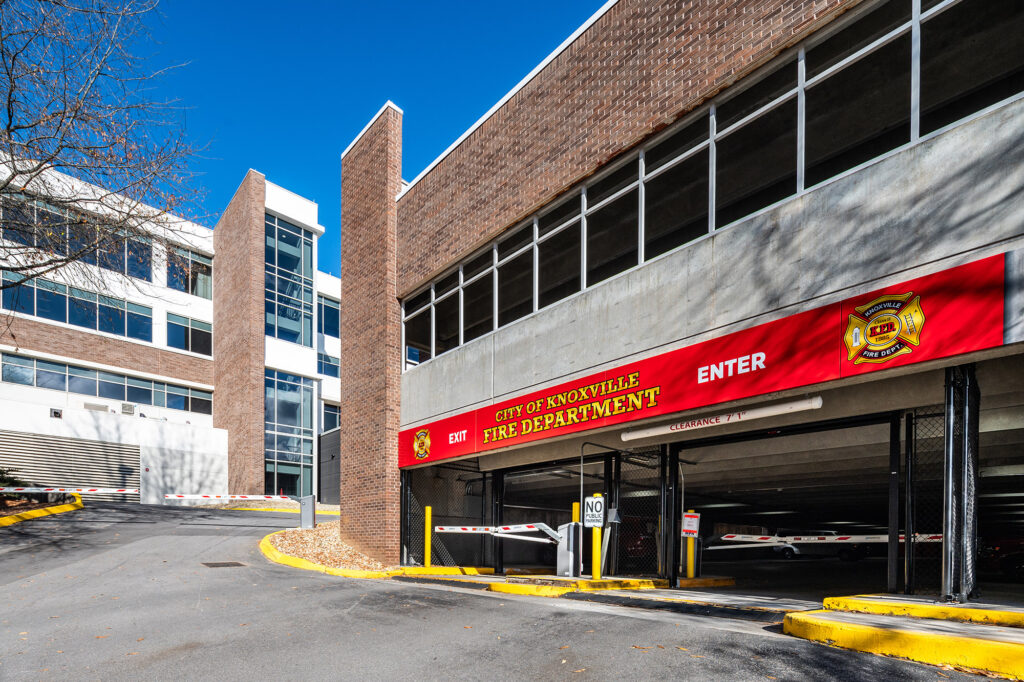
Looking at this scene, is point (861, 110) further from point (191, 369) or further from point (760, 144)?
point (191, 369)

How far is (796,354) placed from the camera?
31.9ft

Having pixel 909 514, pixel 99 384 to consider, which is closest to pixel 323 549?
pixel 909 514

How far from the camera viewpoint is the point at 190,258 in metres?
39.7

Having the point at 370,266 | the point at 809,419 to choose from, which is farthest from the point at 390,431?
the point at 809,419

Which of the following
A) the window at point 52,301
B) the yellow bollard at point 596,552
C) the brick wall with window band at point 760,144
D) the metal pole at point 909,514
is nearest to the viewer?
the metal pole at point 909,514

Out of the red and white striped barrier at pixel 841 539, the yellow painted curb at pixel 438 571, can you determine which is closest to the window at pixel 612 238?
the red and white striped barrier at pixel 841 539

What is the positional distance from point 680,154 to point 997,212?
558 centimetres

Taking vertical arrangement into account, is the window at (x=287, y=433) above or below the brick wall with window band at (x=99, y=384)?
below

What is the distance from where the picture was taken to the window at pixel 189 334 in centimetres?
3788

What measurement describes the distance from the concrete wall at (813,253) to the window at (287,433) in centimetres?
2576

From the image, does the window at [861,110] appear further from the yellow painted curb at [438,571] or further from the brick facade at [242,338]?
the brick facade at [242,338]

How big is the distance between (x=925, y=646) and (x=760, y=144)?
11604 millimetres

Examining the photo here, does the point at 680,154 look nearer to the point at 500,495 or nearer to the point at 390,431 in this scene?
the point at 500,495

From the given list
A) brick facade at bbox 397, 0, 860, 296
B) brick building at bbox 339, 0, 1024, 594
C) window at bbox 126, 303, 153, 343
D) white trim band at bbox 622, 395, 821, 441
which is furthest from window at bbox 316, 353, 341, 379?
white trim band at bbox 622, 395, 821, 441
